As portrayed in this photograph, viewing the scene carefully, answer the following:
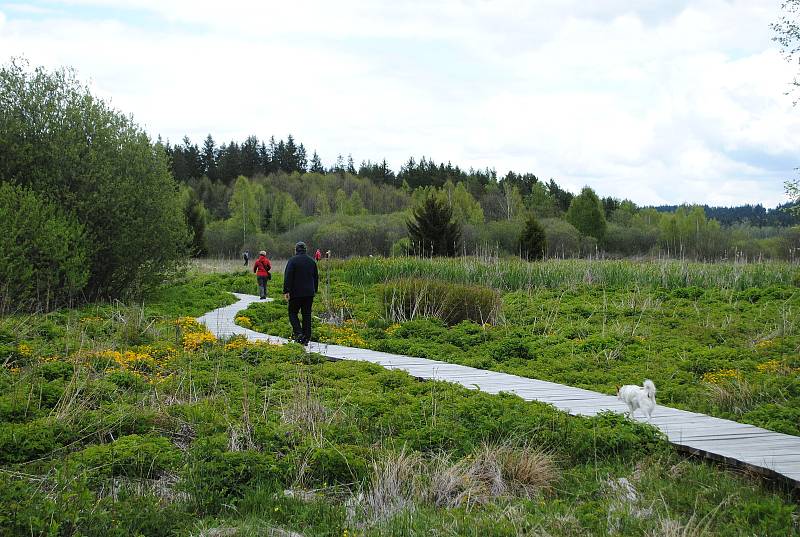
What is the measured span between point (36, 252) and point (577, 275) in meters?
13.5

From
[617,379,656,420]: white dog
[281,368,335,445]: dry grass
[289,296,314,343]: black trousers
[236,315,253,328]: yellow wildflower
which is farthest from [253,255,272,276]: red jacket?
[617,379,656,420]: white dog

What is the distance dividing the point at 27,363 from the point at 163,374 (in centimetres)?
158

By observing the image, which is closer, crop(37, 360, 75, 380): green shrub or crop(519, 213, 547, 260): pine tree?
crop(37, 360, 75, 380): green shrub

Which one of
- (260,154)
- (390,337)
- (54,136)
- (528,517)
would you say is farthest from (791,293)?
(260,154)

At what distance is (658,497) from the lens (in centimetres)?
506

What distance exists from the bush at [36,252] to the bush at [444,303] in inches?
271

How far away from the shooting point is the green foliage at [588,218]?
51500 mm

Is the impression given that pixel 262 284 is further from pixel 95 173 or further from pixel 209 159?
pixel 209 159

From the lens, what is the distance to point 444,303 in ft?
48.8

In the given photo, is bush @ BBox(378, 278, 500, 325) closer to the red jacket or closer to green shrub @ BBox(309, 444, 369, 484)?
the red jacket

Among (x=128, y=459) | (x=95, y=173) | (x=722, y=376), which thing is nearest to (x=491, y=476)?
(x=128, y=459)

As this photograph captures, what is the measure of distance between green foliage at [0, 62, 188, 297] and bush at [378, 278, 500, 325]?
24.1ft

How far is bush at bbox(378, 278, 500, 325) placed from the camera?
14.8 m

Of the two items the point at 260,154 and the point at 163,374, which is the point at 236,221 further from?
the point at 163,374
